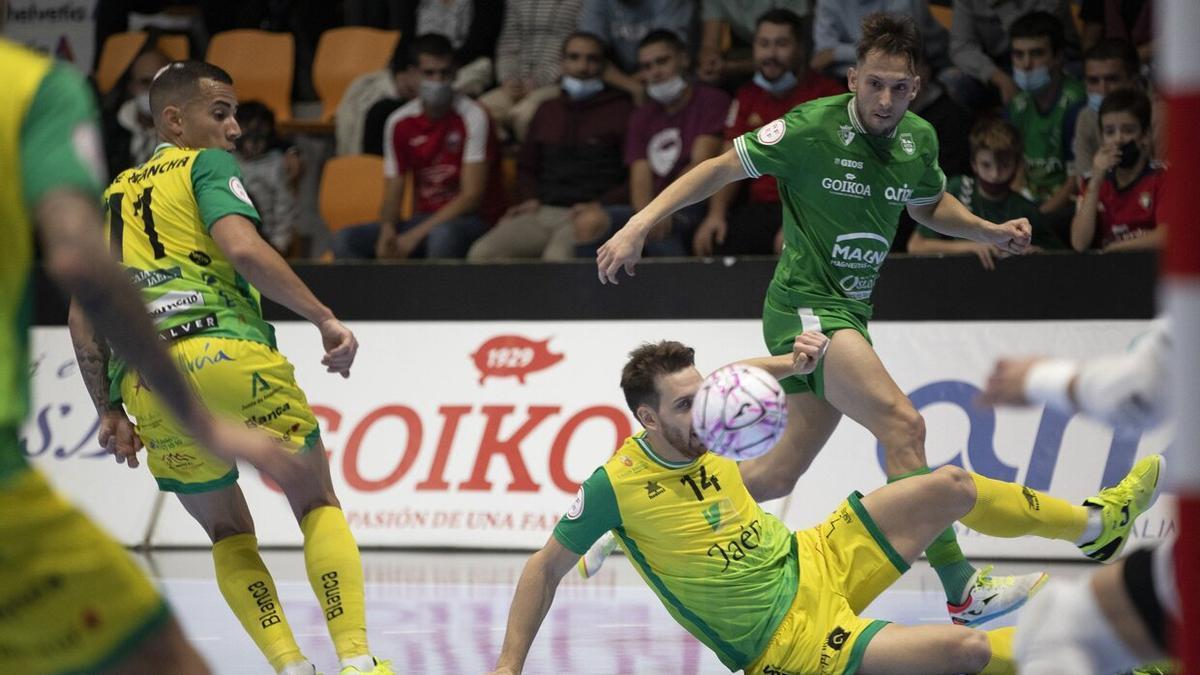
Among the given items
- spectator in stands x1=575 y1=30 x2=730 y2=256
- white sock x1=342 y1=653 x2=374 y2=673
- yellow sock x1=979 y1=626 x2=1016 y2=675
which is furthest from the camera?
spectator in stands x1=575 y1=30 x2=730 y2=256

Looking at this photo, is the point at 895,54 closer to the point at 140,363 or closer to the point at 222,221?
the point at 222,221

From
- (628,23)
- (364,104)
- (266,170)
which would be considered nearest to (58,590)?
(628,23)

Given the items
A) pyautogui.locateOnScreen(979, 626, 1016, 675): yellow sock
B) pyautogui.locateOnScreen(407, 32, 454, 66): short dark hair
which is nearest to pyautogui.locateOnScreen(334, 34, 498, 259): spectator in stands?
pyautogui.locateOnScreen(407, 32, 454, 66): short dark hair

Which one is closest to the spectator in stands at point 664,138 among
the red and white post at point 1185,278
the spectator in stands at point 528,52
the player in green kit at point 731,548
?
the spectator in stands at point 528,52

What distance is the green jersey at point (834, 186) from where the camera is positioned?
19.8 ft

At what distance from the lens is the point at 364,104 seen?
1278 centimetres

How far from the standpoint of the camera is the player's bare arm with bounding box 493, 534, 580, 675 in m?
4.79

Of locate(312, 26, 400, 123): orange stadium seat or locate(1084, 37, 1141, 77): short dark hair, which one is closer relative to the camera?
locate(1084, 37, 1141, 77): short dark hair

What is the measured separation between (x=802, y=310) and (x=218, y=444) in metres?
3.53

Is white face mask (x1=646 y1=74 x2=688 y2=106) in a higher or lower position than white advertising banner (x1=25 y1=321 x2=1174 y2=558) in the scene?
higher

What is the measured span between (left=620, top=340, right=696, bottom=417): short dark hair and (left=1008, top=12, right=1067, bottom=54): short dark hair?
6.31 m

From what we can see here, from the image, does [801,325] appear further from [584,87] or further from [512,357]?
[584,87]

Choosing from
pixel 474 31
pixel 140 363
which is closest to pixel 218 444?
pixel 140 363

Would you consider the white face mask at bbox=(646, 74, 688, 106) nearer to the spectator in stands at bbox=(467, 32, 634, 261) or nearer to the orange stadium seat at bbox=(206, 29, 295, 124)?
the spectator in stands at bbox=(467, 32, 634, 261)
